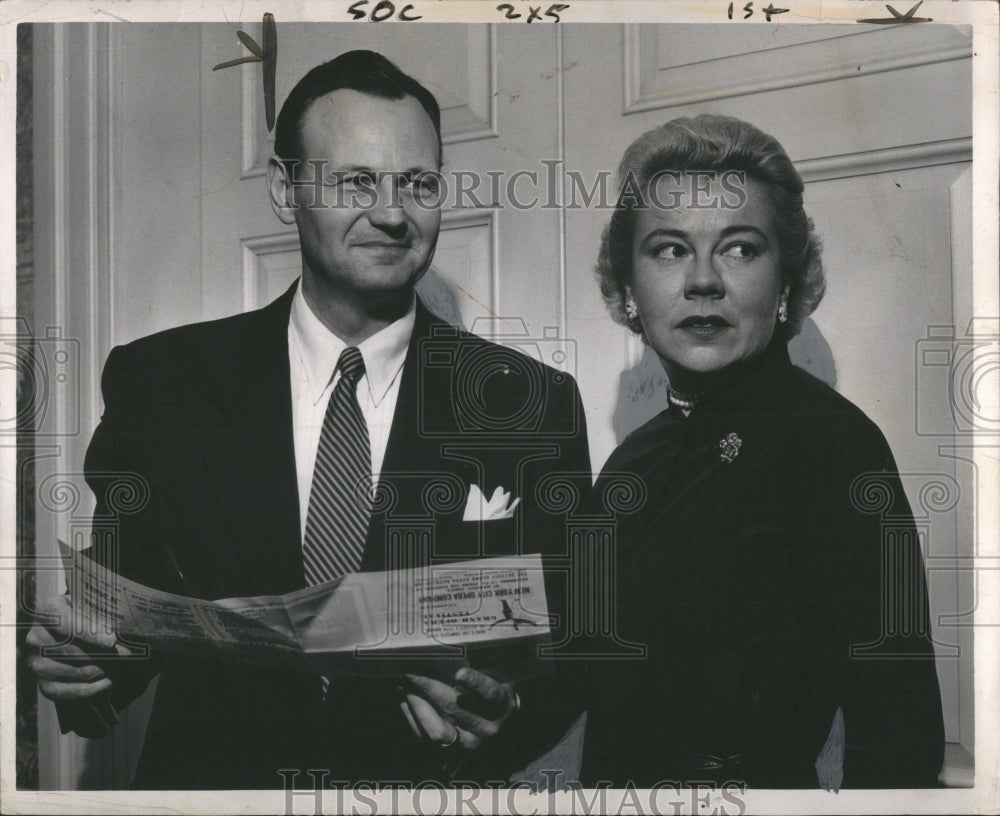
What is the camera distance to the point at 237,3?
1858 mm

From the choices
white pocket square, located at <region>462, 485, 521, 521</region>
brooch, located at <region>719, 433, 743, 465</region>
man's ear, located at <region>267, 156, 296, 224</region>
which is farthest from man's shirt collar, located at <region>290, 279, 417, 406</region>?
brooch, located at <region>719, 433, 743, 465</region>

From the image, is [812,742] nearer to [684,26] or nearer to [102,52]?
[684,26]

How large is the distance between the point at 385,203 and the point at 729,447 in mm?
771

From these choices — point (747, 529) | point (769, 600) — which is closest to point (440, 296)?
point (747, 529)

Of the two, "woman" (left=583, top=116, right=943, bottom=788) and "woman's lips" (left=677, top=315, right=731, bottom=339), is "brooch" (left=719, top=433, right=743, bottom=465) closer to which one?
"woman" (left=583, top=116, right=943, bottom=788)

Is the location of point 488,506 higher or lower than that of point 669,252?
lower

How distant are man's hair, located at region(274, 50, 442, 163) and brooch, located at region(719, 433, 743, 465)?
0.74m

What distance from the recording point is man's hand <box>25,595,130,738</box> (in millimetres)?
1841

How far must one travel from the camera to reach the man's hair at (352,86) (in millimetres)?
1824

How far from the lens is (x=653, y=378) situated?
1.80m

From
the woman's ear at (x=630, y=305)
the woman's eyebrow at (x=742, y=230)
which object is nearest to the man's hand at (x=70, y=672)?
the woman's ear at (x=630, y=305)

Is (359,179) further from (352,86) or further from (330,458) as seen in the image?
(330,458)

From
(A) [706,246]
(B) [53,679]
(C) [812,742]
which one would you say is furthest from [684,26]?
(B) [53,679]

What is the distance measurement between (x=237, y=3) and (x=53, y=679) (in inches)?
52.1
